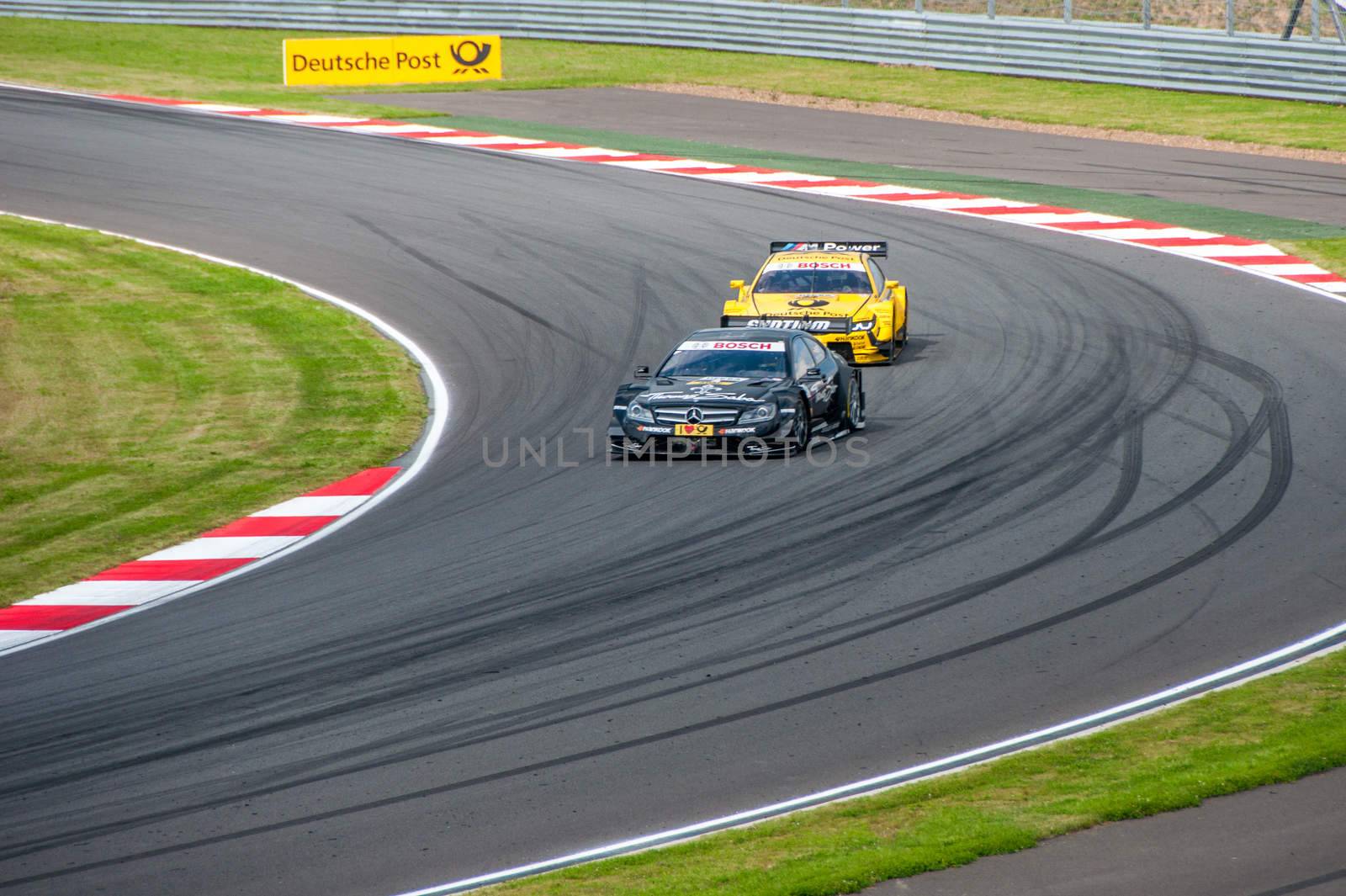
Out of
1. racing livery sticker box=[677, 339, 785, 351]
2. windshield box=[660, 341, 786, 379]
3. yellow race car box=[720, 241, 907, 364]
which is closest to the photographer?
windshield box=[660, 341, 786, 379]

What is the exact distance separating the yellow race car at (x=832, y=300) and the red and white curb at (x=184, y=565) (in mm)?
6180

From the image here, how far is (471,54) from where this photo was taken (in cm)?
4350

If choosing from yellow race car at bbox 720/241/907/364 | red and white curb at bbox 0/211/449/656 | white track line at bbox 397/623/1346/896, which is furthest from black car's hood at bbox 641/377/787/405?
white track line at bbox 397/623/1346/896

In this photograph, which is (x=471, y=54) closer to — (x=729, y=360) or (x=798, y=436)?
(x=729, y=360)

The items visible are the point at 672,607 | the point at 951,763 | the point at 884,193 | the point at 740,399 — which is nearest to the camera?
the point at 951,763

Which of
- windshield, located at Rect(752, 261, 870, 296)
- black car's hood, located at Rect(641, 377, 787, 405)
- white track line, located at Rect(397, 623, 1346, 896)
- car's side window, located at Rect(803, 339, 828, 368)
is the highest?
windshield, located at Rect(752, 261, 870, 296)

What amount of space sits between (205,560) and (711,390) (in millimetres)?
5504

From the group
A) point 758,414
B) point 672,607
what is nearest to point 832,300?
point 758,414

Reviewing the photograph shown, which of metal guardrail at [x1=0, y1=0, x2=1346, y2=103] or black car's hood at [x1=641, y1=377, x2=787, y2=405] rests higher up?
metal guardrail at [x1=0, y1=0, x2=1346, y2=103]

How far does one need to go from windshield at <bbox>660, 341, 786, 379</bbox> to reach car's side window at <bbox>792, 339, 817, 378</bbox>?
0.50 feet

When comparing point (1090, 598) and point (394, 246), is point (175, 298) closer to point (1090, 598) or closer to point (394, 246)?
point (394, 246)

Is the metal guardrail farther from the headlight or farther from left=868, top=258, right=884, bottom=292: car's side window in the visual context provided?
the headlight

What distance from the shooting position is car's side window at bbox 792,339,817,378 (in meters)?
18.1

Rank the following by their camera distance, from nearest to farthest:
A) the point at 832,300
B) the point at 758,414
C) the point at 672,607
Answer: the point at 672,607 → the point at 758,414 → the point at 832,300
